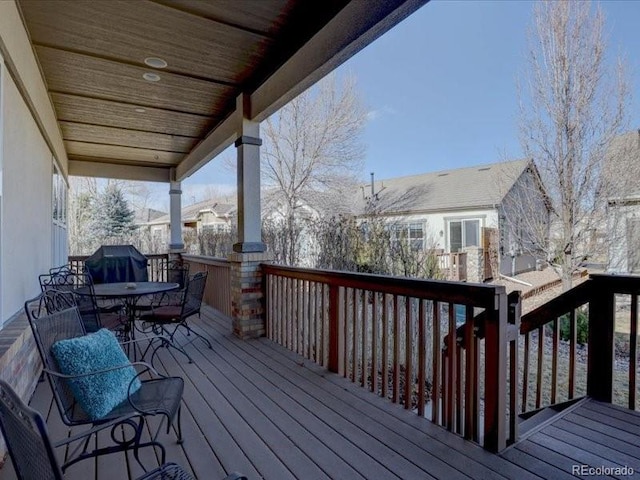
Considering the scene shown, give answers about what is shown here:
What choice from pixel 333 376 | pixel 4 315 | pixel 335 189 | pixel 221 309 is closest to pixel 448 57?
pixel 335 189

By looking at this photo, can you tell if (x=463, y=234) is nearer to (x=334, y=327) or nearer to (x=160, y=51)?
(x=334, y=327)

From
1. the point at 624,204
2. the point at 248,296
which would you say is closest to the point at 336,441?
the point at 248,296

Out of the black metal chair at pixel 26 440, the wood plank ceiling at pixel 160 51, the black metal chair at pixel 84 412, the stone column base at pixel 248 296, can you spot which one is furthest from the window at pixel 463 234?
the black metal chair at pixel 26 440

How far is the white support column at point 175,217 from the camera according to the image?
8883 mm

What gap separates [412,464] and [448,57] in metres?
19.8

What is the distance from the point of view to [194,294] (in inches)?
178

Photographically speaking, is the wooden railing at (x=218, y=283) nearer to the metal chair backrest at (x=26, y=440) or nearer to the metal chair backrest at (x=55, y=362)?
the metal chair backrest at (x=55, y=362)

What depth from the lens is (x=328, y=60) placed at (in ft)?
10.7

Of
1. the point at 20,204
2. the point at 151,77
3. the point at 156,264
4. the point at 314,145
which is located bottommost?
the point at 156,264

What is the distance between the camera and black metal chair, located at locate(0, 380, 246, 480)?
0.97 metres

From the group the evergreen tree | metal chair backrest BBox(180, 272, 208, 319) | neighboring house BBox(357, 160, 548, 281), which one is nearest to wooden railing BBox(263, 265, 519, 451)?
metal chair backrest BBox(180, 272, 208, 319)

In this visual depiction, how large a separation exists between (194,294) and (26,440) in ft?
11.7

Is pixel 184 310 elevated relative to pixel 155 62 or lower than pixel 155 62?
lower

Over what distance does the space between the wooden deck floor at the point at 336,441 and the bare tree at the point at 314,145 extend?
425 inches
